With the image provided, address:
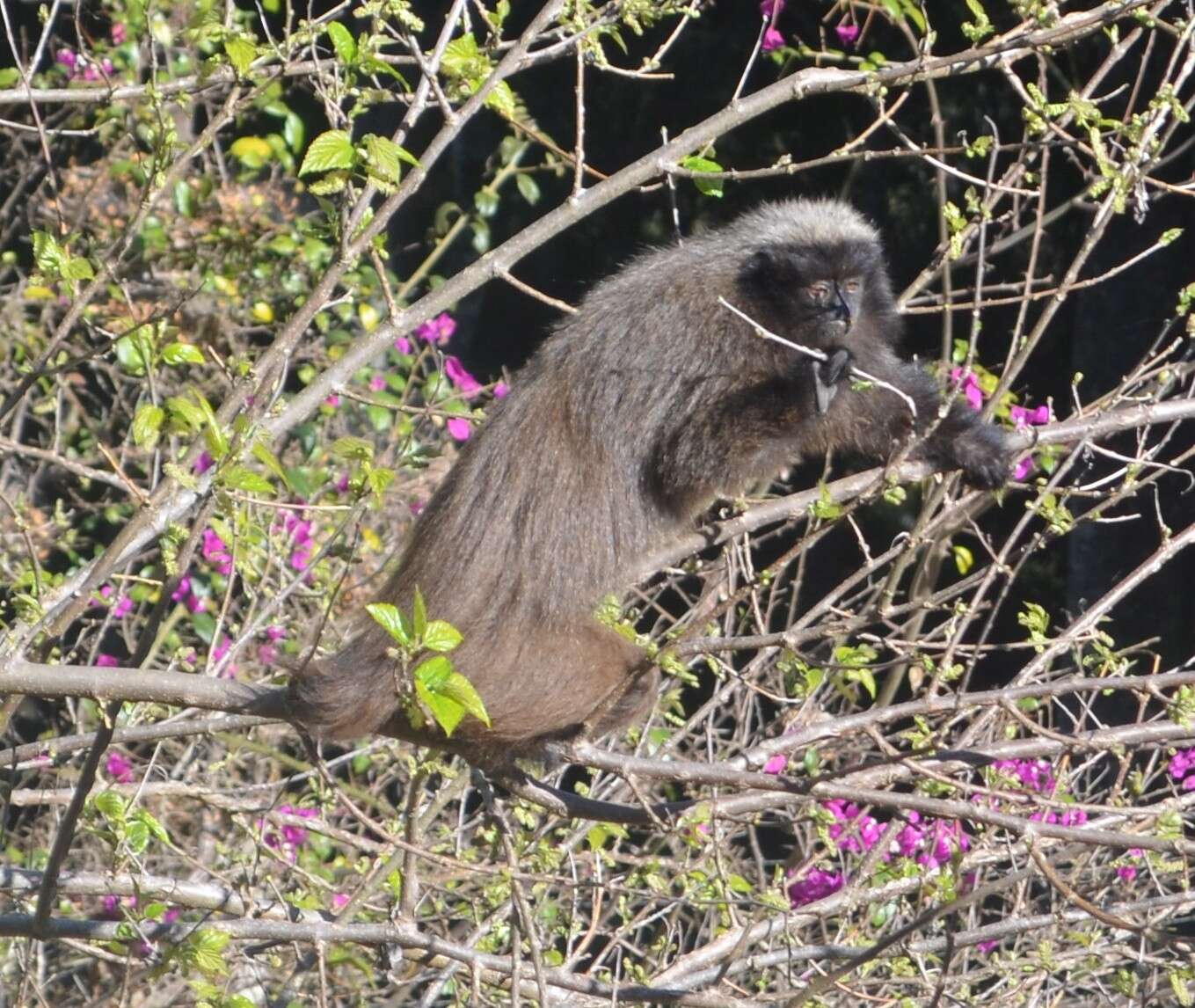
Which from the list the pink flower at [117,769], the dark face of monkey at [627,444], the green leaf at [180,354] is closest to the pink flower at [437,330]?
the dark face of monkey at [627,444]

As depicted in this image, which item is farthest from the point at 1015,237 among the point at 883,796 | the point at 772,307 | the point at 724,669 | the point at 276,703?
the point at 276,703

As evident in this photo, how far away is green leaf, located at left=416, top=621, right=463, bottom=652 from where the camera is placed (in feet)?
7.75

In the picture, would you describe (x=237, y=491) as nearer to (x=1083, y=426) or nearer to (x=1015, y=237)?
(x=1083, y=426)

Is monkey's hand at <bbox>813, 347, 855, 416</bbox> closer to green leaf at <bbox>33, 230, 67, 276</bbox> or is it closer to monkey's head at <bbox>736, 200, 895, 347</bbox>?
monkey's head at <bbox>736, 200, 895, 347</bbox>

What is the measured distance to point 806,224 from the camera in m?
4.88

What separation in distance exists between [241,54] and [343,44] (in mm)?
196

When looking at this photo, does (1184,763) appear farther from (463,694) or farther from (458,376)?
(458,376)

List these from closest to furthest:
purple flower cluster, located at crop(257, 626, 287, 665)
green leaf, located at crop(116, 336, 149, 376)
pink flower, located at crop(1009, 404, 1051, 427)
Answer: green leaf, located at crop(116, 336, 149, 376) < pink flower, located at crop(1009, 404, 1051, 427) < purple flower cluster, located at crop(257, 626, 287, 665)

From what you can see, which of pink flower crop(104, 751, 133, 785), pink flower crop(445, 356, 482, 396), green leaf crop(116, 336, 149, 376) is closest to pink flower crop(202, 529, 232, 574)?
green leaf crop(116, 336, 149, 376)

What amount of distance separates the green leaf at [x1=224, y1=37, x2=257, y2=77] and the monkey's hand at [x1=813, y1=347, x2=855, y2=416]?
6.23ft

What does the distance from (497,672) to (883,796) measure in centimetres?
152

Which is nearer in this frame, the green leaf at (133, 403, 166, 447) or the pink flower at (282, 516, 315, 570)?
the green leaf at (133, 403, 166, 447)

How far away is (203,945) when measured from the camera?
2719 mm

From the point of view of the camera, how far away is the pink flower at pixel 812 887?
14.7 ft
